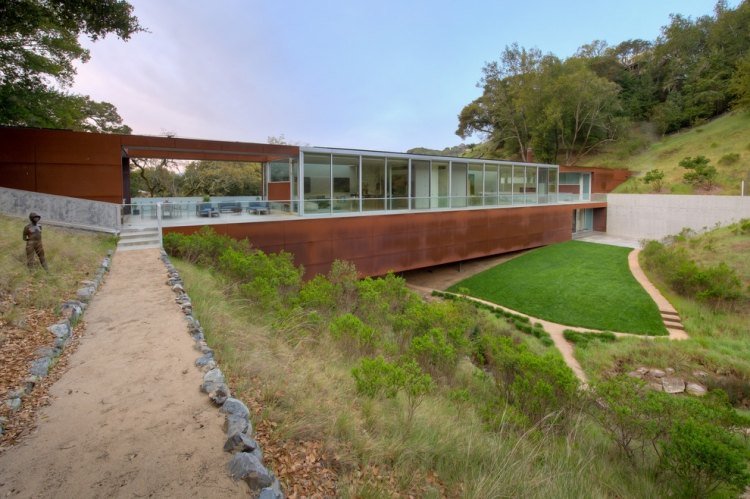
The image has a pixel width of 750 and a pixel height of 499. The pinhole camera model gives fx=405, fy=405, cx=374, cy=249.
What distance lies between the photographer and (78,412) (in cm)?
348

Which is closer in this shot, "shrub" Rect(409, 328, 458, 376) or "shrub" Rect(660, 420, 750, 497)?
"shrub" Rect(660, 420, 750, 497)

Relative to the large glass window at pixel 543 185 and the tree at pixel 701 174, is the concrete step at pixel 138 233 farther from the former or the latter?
the tree at pixel 701 174

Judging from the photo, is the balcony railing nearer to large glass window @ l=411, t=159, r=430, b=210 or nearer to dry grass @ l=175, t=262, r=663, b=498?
large glass window @ l=411, t=159, r=430, b=210

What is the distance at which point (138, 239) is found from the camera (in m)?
11.0

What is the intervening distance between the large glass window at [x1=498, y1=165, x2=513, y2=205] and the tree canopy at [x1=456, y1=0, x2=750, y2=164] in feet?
49.8

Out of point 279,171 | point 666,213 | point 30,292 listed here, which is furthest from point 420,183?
point 666,213

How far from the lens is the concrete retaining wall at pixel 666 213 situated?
22.9 meters

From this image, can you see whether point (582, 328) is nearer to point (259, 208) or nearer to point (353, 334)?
point (353, 334)

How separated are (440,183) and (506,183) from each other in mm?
5096

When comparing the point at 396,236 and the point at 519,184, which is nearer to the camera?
the point at 396,236

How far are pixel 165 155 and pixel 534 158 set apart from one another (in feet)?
122

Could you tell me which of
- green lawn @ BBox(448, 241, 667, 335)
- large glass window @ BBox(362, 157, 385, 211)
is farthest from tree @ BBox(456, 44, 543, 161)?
large glass window @ BBox(362, 157, 385, 211)

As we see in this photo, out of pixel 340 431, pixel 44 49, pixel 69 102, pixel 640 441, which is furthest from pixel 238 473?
pixel 44 49

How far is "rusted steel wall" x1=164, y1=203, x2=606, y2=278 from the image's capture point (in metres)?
13.3
